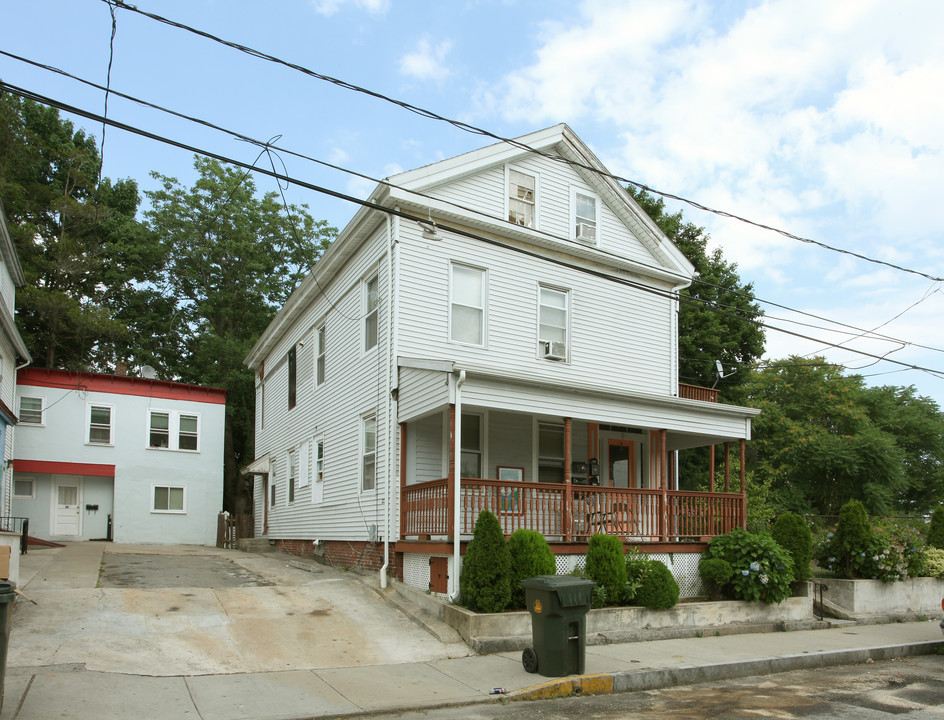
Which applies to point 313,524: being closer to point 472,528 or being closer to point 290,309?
point 290,309

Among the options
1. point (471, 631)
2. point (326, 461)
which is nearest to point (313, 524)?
point (326, 461)

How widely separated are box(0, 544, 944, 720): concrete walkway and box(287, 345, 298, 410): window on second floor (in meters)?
10.2

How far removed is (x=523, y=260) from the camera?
16328 mm

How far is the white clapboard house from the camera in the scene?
512 inches

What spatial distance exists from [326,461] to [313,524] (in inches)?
67.7

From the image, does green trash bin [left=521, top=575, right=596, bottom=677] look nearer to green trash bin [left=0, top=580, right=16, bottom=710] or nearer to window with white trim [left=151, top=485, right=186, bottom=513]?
green trash bin [left=0, top=580, right=16, bottom=710]

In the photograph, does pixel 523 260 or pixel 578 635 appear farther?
pixel 523 260

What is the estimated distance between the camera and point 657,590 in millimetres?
12219

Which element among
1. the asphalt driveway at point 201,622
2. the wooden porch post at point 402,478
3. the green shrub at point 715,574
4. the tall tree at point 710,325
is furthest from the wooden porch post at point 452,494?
the tall tree at point 710,325

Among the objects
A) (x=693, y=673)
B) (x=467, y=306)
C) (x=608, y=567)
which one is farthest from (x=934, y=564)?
(x=467, y=306)

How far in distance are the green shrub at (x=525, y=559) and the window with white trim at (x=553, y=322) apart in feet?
17.7

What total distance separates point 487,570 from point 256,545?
13525 millimetres

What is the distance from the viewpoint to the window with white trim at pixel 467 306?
50.0 feet

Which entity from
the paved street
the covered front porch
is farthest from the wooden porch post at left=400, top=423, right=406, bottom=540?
the paved street
